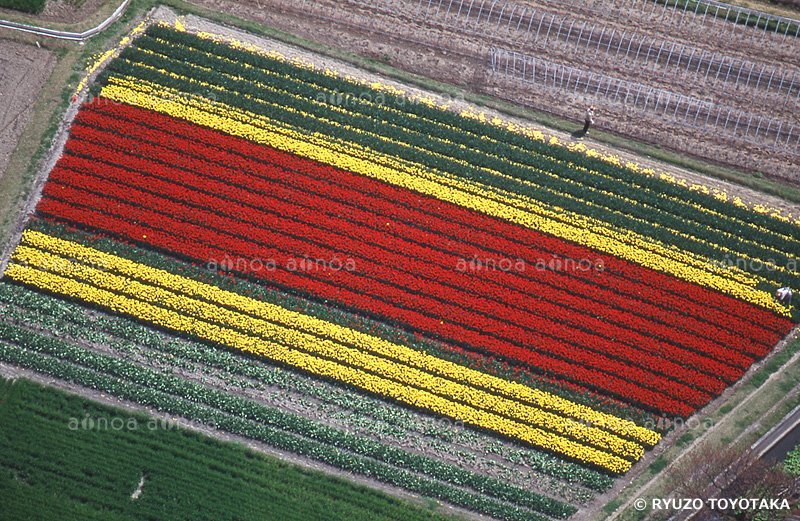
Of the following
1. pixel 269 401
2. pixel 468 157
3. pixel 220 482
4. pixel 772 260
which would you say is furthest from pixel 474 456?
pixel 772 260

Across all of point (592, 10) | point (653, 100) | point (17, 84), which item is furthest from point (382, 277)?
point (17, 84)

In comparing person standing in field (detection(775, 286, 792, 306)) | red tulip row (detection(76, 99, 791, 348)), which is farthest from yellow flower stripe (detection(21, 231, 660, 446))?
person standing in field (detection(775, 286, 792, 306))

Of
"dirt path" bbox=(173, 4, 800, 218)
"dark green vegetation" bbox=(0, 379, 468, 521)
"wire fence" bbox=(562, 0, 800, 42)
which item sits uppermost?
"wire fence" bbox=(562, 0, 800, 42)

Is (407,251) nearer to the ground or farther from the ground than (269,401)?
farther from the ground

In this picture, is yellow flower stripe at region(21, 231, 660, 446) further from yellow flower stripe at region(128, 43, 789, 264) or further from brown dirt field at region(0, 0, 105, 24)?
brown dirt field at region(0, 0, 105, 24)

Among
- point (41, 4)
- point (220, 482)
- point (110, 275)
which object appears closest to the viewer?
point (220, 482)

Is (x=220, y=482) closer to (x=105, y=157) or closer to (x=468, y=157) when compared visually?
(x=105, y=157)
